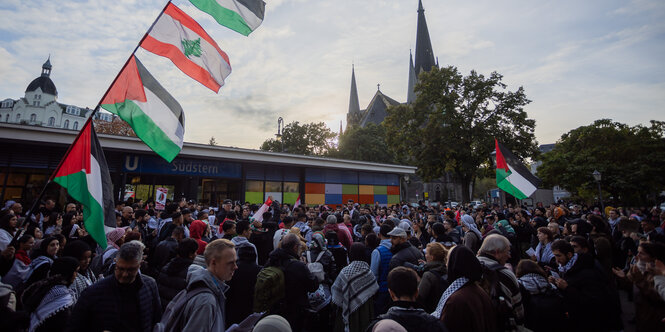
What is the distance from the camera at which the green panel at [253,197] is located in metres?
19.5

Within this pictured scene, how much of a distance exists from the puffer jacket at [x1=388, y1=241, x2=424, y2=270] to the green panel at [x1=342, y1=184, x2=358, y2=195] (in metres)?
19.9

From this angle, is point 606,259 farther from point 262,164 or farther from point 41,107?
point 41,107

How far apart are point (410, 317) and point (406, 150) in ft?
104

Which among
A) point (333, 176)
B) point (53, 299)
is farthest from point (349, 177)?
point (53, 299)

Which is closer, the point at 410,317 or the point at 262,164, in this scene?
the point at 410,317

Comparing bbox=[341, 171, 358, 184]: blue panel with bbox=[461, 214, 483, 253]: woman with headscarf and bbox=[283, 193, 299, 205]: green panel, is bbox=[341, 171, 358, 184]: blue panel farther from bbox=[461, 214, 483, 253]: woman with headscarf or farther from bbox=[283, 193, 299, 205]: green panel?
bbox=[461, 214, 483, 253]: woman with headscarf

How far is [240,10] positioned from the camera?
5.36 meters

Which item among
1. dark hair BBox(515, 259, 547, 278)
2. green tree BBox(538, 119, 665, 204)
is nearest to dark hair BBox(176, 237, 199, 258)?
dark hair BBox(515, 259, 547, 278)

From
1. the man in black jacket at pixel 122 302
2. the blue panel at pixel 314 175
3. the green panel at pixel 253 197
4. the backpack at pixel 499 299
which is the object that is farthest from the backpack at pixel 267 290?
the blue panel at pixel 314 175

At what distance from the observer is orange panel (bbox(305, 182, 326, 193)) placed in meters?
22.5

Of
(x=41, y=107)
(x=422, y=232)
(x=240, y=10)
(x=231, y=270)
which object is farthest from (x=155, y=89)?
(x=41, y=107)

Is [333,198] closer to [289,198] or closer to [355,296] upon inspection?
[289,198]

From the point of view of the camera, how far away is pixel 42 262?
3.64 m

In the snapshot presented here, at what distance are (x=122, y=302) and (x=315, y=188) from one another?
20.4 m
